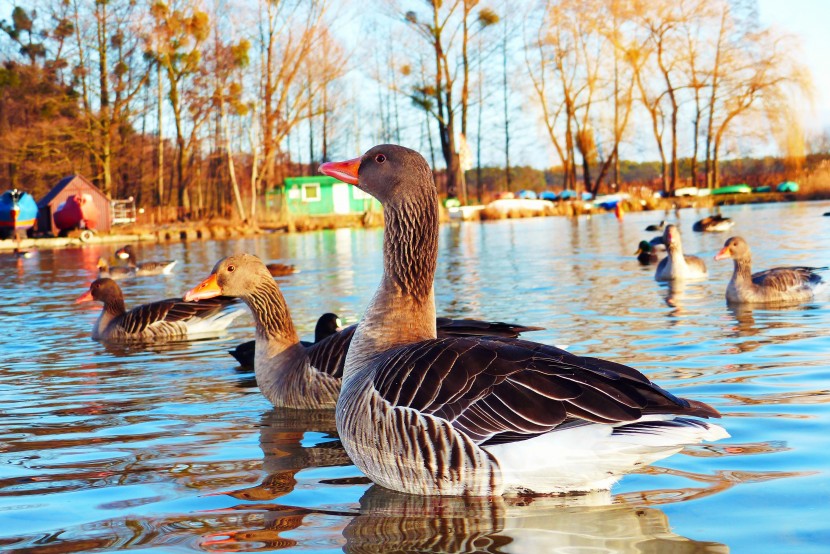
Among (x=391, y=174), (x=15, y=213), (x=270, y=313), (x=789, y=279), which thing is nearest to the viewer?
(x=391, y=174)

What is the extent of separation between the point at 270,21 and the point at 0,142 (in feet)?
51.6

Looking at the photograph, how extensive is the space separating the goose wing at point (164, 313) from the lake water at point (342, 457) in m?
0.38

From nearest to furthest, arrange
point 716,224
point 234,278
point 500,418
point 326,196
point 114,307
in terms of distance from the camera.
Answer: point 500,418, point 234,278, point 114,307, point 716,224, point 326,196

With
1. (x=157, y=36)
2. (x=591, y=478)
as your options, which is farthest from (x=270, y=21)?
(x=591, y=478)

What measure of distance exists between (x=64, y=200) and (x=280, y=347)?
41882 mm

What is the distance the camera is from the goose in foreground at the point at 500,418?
141 inches

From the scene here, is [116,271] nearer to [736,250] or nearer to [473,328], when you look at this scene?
[736,250]

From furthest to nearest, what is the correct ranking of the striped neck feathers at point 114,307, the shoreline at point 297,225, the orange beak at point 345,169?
the shoreline at point 297,225 < the striped neck feathers at point 114,307 < the orange beak at point 345,169

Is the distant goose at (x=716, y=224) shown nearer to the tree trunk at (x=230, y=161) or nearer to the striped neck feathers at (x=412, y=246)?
the striped neck feathers at (x=412, y=246)

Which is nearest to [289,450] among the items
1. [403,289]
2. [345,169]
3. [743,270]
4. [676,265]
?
[403,289]

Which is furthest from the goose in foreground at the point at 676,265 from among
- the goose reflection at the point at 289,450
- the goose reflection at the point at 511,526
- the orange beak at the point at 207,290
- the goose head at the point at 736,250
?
the goose reflection at the point at 511,526

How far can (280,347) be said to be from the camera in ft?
23.8

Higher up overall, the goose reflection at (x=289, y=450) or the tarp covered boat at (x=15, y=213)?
the tarp covered boat at (x=15, y=213)

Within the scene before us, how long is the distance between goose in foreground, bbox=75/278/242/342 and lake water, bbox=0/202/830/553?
26 cm
